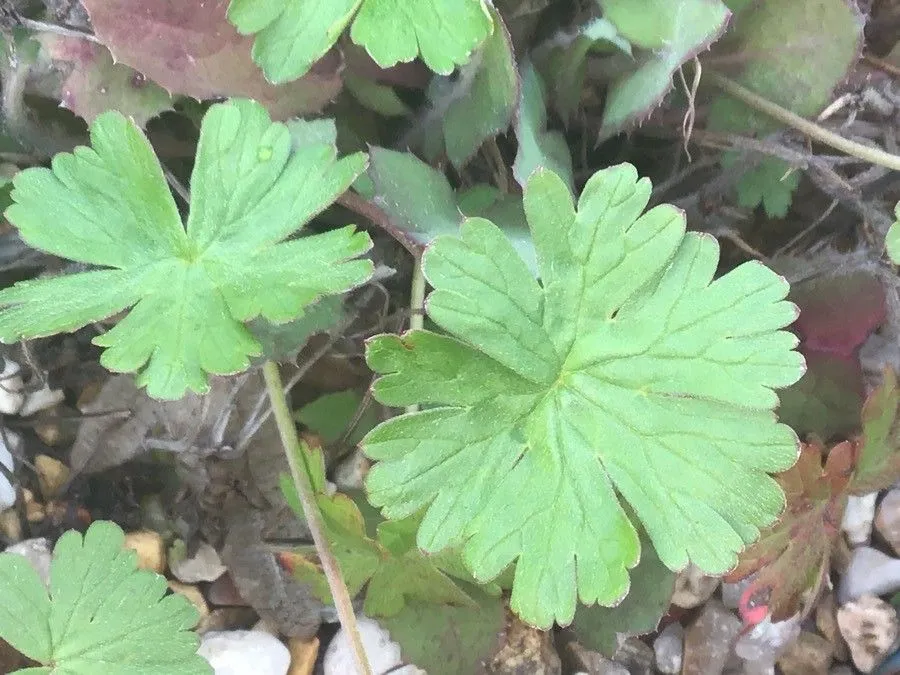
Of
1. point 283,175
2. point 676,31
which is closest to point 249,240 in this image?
point 283,175

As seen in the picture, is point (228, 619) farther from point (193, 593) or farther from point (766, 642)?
point (766, 642)

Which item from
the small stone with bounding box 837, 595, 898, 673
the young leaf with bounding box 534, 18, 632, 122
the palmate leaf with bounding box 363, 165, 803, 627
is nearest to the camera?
the palmate leaf with bounding box 363, 165, 803, 627

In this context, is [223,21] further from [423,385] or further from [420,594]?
[420,594]

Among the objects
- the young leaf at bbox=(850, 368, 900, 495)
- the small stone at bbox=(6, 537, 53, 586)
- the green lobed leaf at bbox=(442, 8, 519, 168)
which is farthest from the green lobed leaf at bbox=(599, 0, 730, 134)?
the small stone at bbox=(6, 537, 53, 586)

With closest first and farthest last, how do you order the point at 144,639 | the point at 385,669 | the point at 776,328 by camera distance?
the point at 776,328 < the point at 144,639 < the point at 385,669

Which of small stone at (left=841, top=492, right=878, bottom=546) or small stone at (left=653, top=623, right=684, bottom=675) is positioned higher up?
small stone at (left=841, top=492, right=878, bottom=546)

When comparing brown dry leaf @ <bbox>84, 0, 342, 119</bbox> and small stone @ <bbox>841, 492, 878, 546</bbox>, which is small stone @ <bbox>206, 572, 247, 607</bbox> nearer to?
brown dry leaf @ <bbox>84, 0, 342, 119</bbox>
